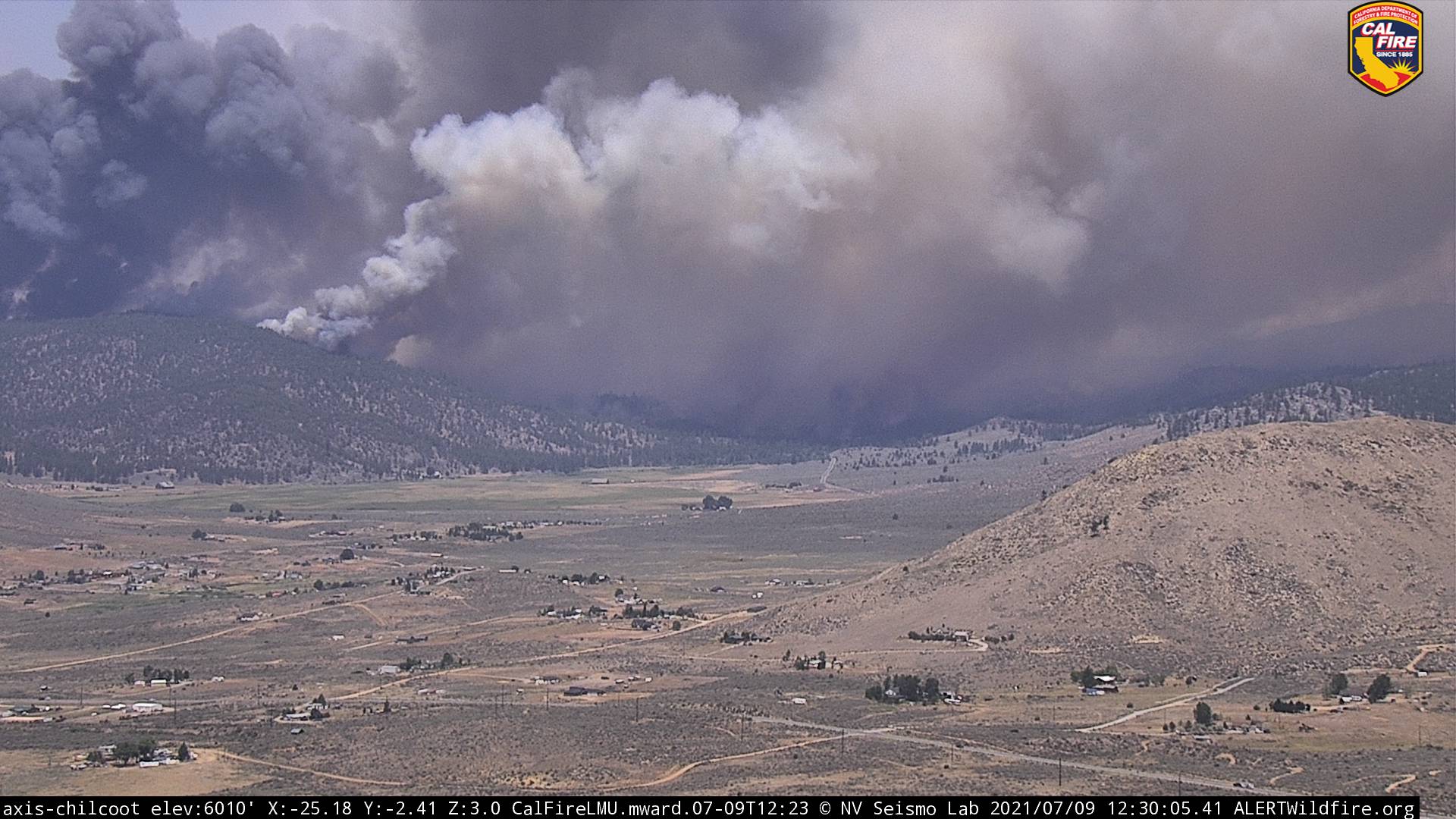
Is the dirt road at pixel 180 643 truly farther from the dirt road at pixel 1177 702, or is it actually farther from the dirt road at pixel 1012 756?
the dirt road at pixel 1177 702

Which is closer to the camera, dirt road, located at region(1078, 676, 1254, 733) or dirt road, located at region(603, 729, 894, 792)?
dirt road, located at region(603, 729, 894, 792)

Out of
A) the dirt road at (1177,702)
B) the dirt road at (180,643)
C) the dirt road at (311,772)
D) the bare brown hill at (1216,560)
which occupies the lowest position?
the dirt road at (311,772)

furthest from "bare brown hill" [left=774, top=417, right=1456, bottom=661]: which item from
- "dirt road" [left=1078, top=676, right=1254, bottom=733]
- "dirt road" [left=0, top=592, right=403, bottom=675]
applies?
"dirt road" [left=0, top=592, right=403, bottom=675]

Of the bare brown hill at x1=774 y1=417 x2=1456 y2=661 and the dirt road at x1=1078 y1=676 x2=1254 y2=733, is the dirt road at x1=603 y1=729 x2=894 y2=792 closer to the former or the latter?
the dirt road at x1=1078 y1=676 x2=1254 y2=733

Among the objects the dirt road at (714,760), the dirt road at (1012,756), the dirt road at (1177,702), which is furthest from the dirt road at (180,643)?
the dirt road at (1177,702)

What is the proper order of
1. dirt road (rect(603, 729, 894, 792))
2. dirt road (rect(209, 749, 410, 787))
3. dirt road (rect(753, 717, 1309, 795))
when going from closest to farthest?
1. dirt road (rect(753, 717, 1309, 795))
2. dirt road (rect(603, 729, 894, 792))
3. dirt road (rect(209, 749, 410, 787))

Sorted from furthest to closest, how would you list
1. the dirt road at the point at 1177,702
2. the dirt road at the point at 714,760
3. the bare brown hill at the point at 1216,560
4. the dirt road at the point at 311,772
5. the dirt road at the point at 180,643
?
the dirt road at the point at 180,643, the bare brown hill at the point at 1216,560, the dirt road at the point at 1177,702, the dirt road at the point at 311,772, the dirt road at the point at 714,760

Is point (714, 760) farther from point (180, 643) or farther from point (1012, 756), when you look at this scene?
point (180, 643)

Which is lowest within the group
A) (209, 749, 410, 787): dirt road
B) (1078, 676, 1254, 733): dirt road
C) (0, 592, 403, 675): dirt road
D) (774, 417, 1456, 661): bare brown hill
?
(209, 749, 410, 787): dirt road

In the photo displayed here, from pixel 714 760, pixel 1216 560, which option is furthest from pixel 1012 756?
pixel 1216 560
